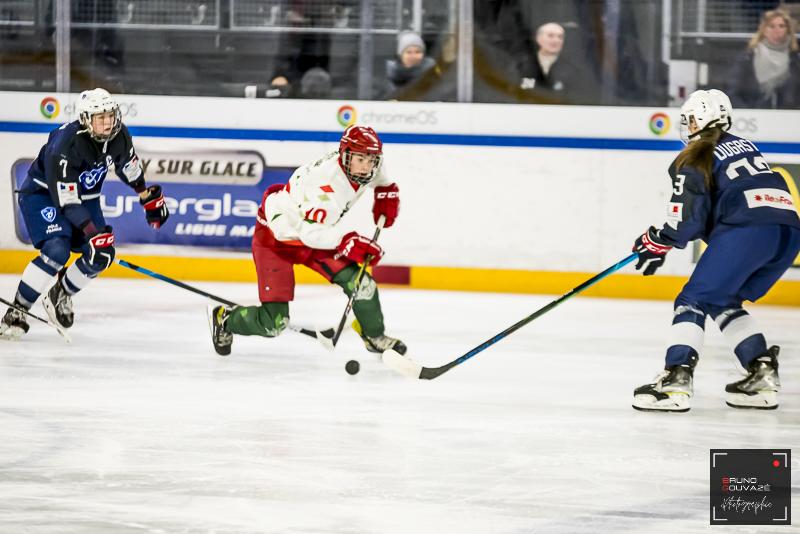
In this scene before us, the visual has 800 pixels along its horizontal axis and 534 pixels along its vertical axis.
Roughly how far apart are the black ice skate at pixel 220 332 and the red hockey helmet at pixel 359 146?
0.82 metres

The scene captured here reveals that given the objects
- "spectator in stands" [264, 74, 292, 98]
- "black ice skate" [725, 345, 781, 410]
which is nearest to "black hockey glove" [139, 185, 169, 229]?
"spectator in stands" [264, 74, 292, 98]

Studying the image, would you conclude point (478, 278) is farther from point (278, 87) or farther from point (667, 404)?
point (667, 404)

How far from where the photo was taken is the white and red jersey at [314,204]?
4641 millimetres

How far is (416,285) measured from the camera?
23.7ft

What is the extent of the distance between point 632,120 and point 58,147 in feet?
9.89

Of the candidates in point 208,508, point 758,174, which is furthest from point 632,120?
point 208,508

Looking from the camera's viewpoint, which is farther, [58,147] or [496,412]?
[58,147]

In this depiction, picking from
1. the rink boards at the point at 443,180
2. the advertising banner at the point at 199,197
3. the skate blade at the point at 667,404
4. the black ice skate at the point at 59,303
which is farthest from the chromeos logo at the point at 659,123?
the black ice skate at the point at 59,303

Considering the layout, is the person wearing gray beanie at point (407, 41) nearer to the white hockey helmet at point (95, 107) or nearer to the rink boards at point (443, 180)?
the rink boards at point (443, 180)

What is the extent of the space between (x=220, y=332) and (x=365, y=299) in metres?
0.67

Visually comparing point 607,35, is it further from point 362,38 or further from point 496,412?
point 496,412

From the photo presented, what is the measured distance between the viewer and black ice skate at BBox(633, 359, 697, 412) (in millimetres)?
4219

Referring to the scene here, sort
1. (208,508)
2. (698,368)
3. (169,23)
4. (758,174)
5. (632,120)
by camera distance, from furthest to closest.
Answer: (169,23)
(632,120)
(698,368)
(758,174)
(208,508)

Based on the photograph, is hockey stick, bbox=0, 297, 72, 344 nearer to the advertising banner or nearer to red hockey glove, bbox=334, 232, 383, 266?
red hockey glove, bbox=334, 232, 383, 266
